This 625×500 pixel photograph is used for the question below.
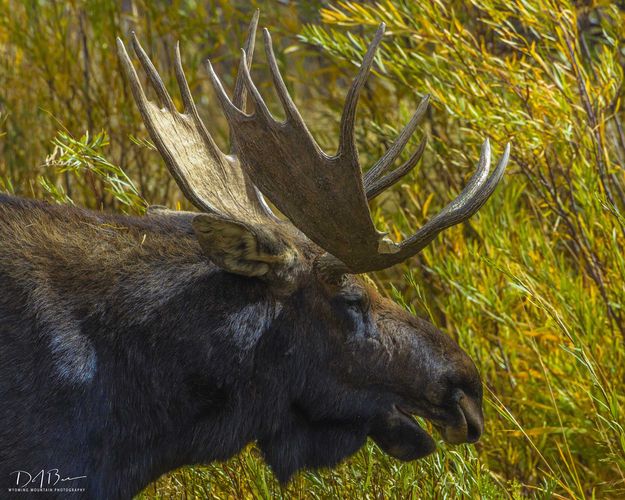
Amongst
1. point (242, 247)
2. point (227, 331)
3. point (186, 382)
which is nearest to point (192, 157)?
point (242, 247)

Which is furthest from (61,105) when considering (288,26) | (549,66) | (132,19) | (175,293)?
(175,293)

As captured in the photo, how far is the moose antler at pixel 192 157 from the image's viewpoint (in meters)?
3.09

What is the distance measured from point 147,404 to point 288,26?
374 centimetres

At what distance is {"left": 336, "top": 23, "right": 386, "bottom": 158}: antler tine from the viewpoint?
262 centimetres

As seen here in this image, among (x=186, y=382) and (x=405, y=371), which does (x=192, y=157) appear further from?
(x=405, y=371)

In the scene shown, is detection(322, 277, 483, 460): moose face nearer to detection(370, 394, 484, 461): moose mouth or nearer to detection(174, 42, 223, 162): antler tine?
detection(370, 394, 484, 461): moose mouth

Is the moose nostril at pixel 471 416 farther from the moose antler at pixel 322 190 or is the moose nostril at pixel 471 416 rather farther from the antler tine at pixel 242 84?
the antler tine at pixel 242 84

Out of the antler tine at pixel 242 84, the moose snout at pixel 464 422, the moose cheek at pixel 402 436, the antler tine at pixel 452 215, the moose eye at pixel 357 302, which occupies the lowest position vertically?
the moose cheek at pixel 402 436

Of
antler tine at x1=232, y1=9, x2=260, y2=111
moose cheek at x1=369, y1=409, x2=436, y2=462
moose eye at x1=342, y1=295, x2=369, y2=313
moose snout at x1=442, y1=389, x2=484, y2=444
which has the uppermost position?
antler tine at x1=232, y1=9, x2=260, y2=111

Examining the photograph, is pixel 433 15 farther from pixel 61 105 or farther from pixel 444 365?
pixel 61 105

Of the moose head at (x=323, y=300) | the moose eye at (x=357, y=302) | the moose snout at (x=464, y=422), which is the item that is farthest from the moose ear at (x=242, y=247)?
the moose snout at (x=464, y=422)

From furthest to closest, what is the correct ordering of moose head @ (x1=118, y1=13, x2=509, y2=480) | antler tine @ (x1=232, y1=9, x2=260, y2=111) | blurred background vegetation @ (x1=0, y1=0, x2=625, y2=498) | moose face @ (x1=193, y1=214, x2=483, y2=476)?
antler tine @ (x1=232, y1=9, x2=260, y2=111), blurred background vegetation @ (x1=0, y1=0, x2=625, y2=498), moose face @ (x1=193, y1=214, x2=483, y2=476), moose head @ (x1=118, y1=13, x2=509, y2=480)

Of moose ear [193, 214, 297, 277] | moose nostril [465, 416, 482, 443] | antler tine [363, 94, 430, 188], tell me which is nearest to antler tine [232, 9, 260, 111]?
antler tine [363, 94, 430, 188]

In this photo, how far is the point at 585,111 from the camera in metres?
4.00
